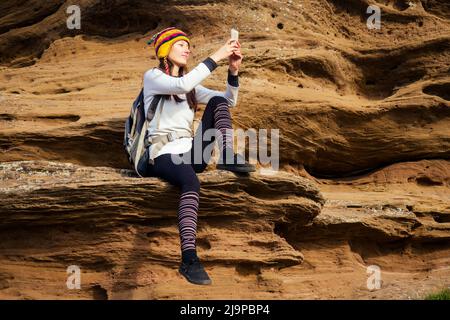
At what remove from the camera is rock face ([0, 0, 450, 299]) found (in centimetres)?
911

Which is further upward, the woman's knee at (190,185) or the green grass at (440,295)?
the woman's knee at (190,185)

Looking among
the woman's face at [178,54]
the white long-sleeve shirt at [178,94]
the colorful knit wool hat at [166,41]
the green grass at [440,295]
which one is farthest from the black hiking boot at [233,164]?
the green grass at [440,295]

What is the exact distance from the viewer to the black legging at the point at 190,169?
26.7 feet

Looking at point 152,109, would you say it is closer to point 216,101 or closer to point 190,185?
point 216,101

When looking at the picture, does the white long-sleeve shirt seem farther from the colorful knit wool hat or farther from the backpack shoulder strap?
the colorful knit wool hat

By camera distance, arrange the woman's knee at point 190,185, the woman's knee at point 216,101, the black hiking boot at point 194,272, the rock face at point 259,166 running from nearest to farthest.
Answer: the black hiking boot at point 194,272 < the woman's knee at point 190,185 < the woman's knee at point 216,101 < the rock face at point 259,166

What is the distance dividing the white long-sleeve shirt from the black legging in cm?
14

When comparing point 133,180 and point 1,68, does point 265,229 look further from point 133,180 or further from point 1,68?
point 1,68

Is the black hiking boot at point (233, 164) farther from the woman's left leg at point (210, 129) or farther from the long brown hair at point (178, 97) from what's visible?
the long brown hair at point (178, 97)

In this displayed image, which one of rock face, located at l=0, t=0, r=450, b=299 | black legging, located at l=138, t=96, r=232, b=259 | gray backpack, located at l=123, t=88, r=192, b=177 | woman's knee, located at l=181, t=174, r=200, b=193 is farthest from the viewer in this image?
rock face, located at l=0, t=0, r=450, b=299

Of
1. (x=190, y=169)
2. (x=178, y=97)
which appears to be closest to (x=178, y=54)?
(x=178, y=97)

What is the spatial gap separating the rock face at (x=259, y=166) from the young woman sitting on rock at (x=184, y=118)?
31cm

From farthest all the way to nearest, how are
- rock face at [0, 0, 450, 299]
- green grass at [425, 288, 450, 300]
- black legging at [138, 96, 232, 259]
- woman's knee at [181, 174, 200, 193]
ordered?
green grass at [425, 288, 450, 300] → rock face at [0, 0, 450, 299] → woman's knee at [181, 174, 200, 193] → black legging at [138, 96, 232, 259]

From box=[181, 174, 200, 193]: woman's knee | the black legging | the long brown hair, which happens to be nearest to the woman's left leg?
the black legging
